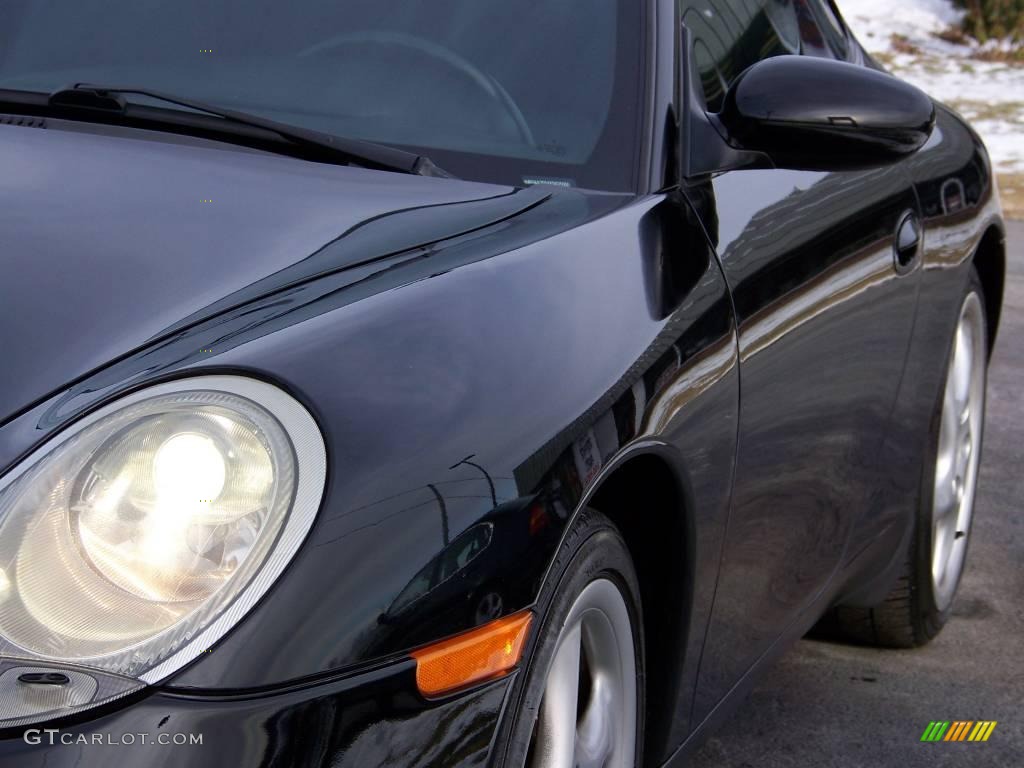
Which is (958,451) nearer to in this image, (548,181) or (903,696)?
(903,696)

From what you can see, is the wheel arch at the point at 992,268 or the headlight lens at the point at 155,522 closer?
the headlight lens at the point at 155,522

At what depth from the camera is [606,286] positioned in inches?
72.7

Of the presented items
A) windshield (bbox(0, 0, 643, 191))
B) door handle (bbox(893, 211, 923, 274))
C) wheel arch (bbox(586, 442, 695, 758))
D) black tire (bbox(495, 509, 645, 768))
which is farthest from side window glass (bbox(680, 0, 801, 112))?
black tire (bbox(495, 509, 645, 768))

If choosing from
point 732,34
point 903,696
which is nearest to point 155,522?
point 732,34

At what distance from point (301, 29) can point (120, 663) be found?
4.49ft

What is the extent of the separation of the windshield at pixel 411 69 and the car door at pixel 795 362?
0.21 metres

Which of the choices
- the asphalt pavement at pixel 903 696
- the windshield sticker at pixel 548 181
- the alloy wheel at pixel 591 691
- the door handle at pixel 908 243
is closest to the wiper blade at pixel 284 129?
the windshield sticker at pixel 548 181

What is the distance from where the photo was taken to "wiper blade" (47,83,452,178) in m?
2.13

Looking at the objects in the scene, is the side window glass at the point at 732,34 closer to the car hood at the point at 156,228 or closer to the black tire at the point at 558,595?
the car hood at the point at 156,228

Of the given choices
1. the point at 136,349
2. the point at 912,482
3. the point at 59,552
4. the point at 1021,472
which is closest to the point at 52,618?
the point at 59,552

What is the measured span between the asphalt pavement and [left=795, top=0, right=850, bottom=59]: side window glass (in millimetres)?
1309

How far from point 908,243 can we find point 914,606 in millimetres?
846

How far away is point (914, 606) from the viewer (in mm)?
3225

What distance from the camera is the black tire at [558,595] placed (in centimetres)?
153
